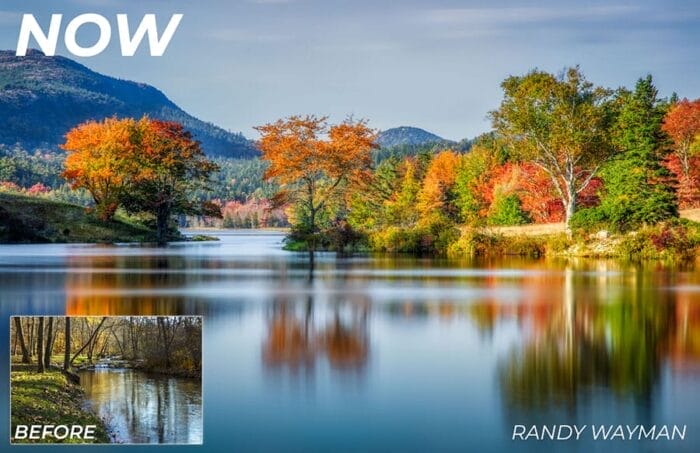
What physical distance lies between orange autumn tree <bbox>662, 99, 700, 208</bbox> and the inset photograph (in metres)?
42.1

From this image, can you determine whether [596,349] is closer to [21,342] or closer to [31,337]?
[31,337]

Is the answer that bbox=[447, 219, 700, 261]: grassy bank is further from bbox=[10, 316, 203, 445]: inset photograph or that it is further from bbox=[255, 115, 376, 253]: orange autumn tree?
bbox=[10, 316, 203, 445]: inset photograph

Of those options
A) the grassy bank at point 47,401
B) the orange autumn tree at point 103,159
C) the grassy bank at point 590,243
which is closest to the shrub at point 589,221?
the grassy bank at point 590,243

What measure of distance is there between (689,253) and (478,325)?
21.8 meters

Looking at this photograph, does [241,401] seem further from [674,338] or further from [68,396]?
[674,338]

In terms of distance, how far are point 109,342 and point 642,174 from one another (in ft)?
97.7

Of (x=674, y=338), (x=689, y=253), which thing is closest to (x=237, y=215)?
(x=689, y=253)

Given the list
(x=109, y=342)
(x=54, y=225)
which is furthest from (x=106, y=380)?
(x=54, y=225)

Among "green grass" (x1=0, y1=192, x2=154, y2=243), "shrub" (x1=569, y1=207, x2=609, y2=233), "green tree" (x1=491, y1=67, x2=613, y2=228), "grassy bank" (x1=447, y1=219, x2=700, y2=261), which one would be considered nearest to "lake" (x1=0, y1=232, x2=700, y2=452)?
"grassy bank" (x1=447, y1=219, x2=700, y2=261)

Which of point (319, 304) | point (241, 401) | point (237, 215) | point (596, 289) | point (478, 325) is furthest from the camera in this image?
point (237, 215)

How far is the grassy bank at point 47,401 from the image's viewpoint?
9219 millimetres

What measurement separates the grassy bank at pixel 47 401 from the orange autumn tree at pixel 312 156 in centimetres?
3281

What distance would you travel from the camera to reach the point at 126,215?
57781 mm

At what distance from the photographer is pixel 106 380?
33.1 feet
